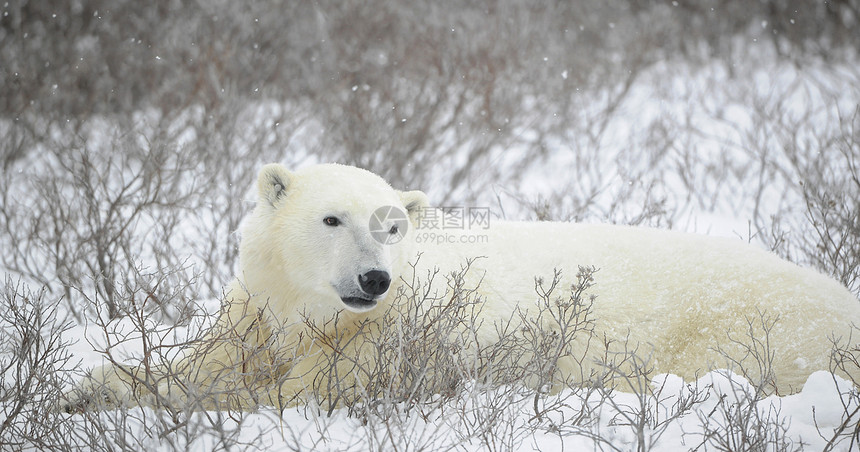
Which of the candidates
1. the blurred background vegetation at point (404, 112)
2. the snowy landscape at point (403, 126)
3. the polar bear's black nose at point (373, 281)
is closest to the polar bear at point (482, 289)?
the polar bear's black nose at point (373, 281)

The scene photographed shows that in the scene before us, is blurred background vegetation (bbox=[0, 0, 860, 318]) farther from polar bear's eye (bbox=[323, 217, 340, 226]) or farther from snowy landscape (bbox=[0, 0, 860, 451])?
polar bear's eye (bbox=[323, 217, 340, 226])

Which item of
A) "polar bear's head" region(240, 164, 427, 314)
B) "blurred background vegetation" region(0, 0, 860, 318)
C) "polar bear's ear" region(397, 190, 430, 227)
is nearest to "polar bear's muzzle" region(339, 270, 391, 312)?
"polar bear's head" region(240, 164, 427, 314)

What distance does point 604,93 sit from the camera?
33.0 ft

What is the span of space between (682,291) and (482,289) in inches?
31.7

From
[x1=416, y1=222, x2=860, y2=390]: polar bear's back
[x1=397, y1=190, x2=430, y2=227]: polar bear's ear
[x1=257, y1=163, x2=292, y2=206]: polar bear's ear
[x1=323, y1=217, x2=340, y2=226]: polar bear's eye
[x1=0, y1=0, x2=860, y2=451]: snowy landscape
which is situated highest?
[x1=0, y1=0, x2=860, y2=451]: snowy landscape

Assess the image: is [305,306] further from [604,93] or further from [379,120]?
[604,93]

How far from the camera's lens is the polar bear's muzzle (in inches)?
80.0

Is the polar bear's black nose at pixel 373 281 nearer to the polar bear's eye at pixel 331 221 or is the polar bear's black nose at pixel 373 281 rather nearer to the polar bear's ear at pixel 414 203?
the polar bear's eye at pixel 331 221

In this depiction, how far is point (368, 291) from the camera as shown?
6.69 ft

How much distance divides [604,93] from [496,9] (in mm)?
2178

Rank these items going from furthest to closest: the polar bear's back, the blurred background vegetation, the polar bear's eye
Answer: the blurred background vegetation, the polar bear's back, the polar bear's eye

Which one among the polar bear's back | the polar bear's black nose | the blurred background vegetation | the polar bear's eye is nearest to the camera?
the polar bear's black nose

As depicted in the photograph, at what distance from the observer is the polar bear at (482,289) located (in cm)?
212

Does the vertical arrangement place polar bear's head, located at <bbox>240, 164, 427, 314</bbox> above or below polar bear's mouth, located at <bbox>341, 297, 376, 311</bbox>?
above
